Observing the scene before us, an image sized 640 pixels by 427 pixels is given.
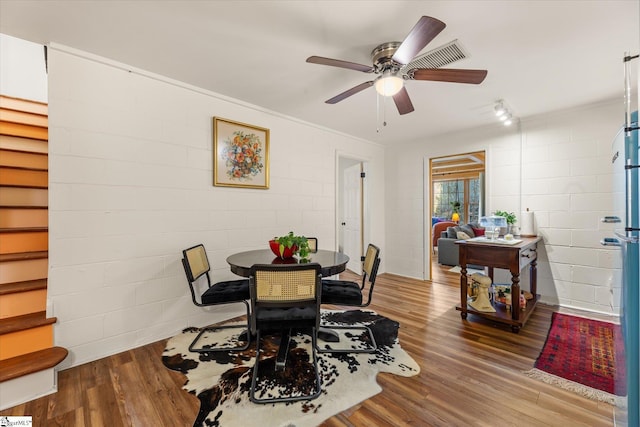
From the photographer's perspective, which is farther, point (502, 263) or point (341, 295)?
point (502, 263)

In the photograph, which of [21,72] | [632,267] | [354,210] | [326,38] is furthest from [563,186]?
[21,72]

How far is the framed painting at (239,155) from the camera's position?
286 centimetres

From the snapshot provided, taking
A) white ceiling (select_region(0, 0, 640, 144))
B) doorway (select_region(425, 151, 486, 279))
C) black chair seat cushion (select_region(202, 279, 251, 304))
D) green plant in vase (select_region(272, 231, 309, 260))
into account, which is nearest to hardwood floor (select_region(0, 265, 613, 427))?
black chair seat cushion (select_region(202, 279, 251, 304))

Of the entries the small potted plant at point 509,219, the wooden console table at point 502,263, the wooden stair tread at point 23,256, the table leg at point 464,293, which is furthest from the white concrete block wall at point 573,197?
the wooden stair tread at point 23,256

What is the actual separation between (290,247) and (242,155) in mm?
1353

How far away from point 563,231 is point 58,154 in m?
5.19

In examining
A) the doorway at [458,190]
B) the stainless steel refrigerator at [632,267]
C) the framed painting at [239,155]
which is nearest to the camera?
the stainless steel refrigerator at [632,267]

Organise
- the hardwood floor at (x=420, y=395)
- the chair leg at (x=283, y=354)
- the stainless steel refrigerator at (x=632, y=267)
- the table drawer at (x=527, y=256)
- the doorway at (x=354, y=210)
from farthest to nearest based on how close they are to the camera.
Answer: the doorway at (x=354, y=210), the table drawer at (x=527, y=256), the chair leg at (x=283, y=354), the hardwood floor at (x=420, y=395), the stainless steel refrigerator at (x=632, y=267)

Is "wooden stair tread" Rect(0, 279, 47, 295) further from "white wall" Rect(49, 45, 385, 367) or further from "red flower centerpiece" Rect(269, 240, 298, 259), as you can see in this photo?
"red flower centerpiece" Rect(269, 240, 298, 259)

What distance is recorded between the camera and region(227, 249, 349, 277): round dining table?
202 cm

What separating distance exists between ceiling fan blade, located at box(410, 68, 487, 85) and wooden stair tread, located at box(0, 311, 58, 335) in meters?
3.13

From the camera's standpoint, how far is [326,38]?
193cm

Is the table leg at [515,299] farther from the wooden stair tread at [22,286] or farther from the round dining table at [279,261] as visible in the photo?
the wooden stair tread at [22,286]

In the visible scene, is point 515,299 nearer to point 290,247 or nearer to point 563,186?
point 563,186
